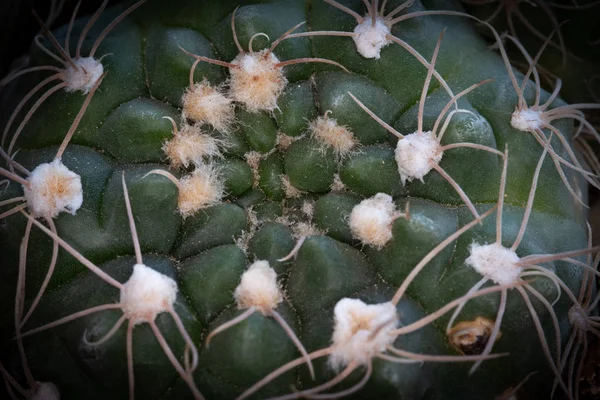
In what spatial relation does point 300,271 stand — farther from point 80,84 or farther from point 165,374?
point 80,84

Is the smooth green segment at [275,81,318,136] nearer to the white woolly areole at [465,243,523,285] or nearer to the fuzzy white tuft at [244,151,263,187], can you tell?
the fuzzy white tuft at [244,151,263,187]

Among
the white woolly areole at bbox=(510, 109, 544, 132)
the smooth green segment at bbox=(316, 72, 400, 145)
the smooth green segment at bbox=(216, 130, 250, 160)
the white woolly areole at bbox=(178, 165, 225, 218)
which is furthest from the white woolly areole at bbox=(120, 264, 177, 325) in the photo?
the white woolly areole at bbox=(510, 109, 544, 132)

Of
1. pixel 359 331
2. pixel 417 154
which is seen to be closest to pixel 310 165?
pixel 417 154

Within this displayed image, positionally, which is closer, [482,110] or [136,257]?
[136,257]

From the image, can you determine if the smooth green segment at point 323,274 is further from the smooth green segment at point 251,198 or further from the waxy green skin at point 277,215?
the smooth green segment at point 251,198

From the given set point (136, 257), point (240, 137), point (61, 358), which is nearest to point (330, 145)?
point (240, 137)

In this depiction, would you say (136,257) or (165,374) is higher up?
(136,257)
